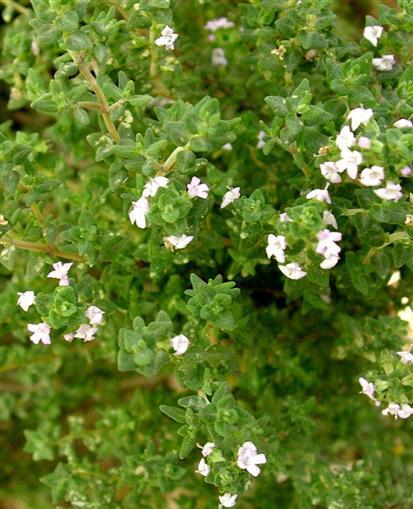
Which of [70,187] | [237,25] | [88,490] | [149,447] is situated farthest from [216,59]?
[88,490]

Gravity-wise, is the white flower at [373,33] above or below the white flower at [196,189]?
above

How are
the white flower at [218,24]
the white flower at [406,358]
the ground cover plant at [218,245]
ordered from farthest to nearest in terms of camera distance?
the white flower at [218,24] → the white flower at [406,358] → the ground cover plant at [218,245]

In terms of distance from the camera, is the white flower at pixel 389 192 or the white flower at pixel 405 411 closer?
the white flower at pixel 389 192

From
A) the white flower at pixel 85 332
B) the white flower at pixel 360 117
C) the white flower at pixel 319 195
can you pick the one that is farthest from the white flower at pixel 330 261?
the white flower at pixel 85 332

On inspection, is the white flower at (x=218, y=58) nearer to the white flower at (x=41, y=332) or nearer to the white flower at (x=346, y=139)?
the white flower at (x=346, y=139)

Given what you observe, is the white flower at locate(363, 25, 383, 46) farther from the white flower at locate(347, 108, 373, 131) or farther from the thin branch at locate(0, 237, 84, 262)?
the thin branch at locate(0, 237, 84, 262)

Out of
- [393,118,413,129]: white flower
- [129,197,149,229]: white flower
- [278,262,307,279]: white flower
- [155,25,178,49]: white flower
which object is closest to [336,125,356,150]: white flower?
[393,118,413,129]: white flower

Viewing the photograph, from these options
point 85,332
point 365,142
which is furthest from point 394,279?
point 85,332
